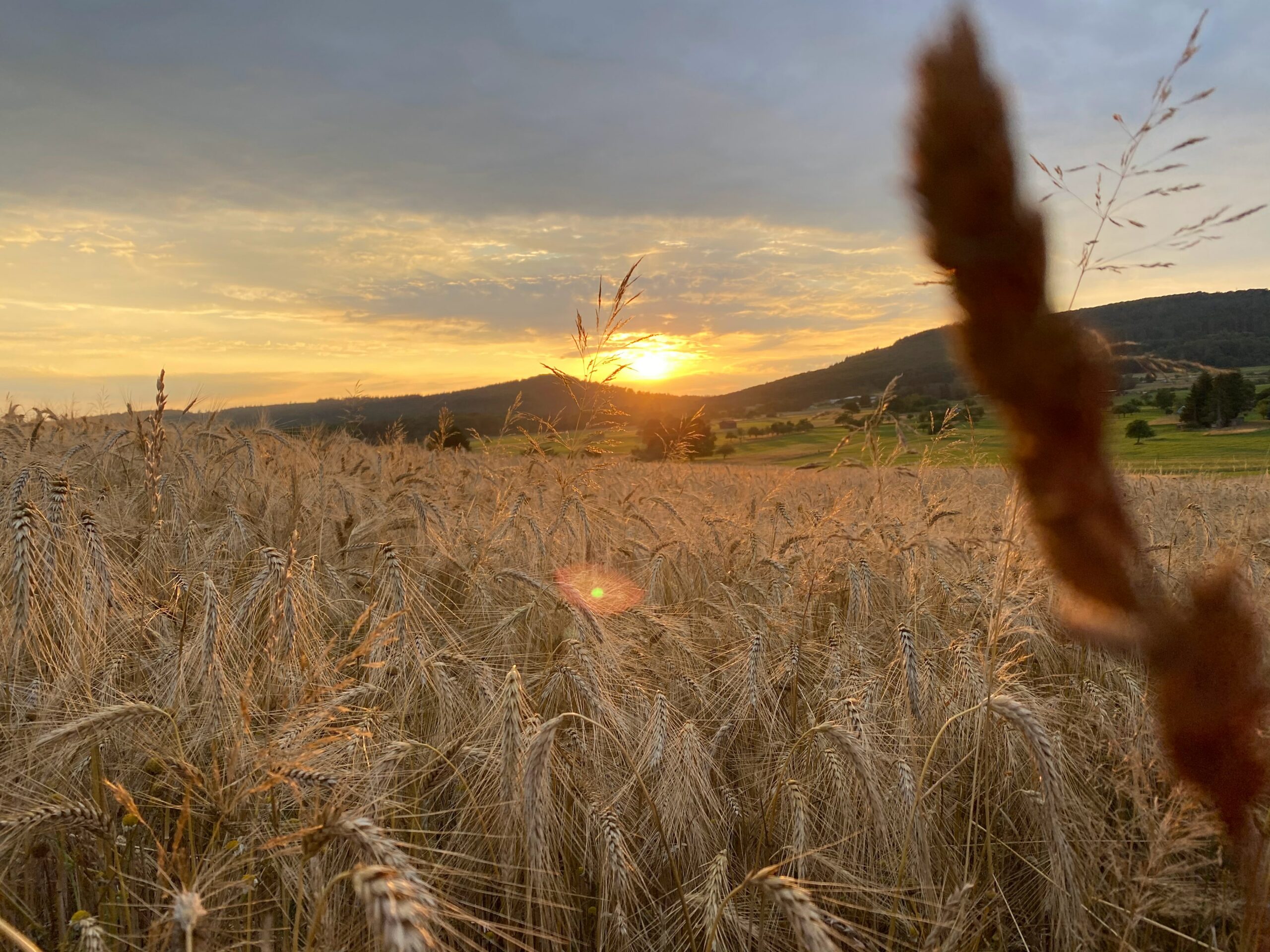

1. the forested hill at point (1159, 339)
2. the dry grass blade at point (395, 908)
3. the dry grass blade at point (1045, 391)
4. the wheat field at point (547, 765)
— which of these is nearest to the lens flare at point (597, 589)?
the wheat field at point (547, 765)

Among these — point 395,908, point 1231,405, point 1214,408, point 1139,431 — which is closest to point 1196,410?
point 1214,408

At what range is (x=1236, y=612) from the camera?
3.48 ft

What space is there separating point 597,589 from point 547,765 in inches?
85.7

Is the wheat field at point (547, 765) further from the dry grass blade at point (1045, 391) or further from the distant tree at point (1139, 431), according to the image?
the distant tree at point (1139, 431)

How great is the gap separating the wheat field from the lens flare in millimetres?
44

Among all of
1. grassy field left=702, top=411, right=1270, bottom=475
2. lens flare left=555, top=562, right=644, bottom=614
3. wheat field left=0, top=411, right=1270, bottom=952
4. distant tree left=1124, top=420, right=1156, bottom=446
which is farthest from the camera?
distant tree left=1124, top=420, right=1156, bottom=446

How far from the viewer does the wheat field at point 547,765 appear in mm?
1559

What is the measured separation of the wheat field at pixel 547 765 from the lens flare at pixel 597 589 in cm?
4

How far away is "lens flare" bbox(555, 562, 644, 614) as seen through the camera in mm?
3110

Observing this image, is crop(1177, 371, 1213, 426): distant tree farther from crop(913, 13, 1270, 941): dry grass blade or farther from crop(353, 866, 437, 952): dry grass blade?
crop(353, 866, 437, 952): dry grass blade

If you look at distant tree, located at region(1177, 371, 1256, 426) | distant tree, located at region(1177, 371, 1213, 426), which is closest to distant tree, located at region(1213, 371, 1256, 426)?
distant tree, located at region(1177, 371, 1256, 426)

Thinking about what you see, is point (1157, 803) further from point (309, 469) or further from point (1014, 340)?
point (309, 469)

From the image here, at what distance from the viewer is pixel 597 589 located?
384cm

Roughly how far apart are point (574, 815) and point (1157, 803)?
1.59 metres
